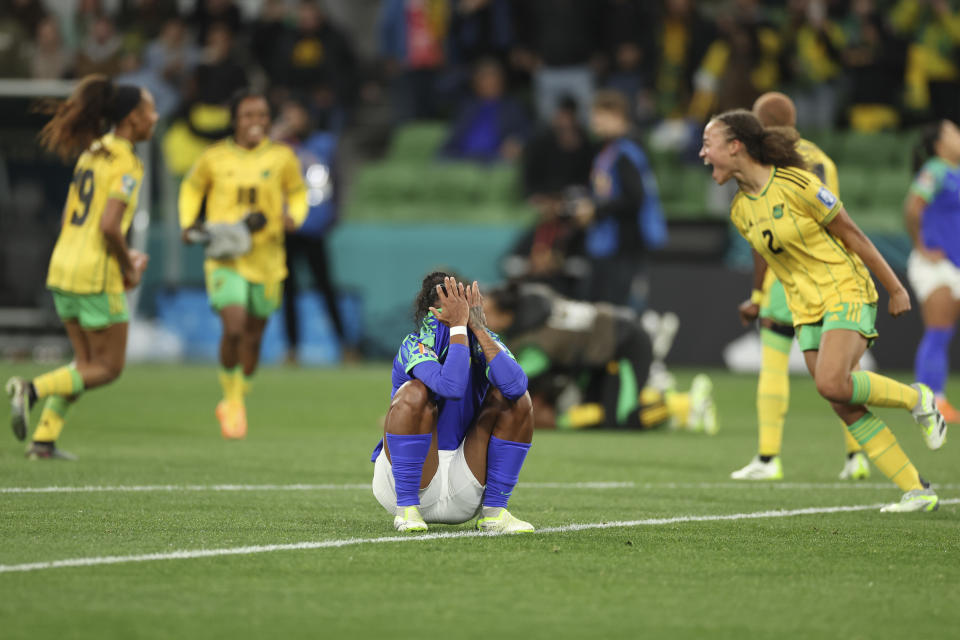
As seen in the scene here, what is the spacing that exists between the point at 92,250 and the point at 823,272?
430cm

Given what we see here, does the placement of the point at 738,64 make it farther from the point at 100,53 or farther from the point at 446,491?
the point at 446,491

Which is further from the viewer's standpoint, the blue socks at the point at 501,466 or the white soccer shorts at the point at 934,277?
the white soccer shorts at the point at 934,277

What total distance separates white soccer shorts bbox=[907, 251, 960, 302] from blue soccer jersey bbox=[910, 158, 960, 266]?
87 mm

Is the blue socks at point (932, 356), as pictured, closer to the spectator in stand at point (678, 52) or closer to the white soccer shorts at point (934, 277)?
the white soccer shorts at point (934, 277)

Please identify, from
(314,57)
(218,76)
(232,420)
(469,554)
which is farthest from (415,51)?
(469,554)

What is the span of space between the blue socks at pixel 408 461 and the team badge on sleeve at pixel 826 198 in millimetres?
2127

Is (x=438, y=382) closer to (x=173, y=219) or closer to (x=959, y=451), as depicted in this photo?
(x=959, y=451)

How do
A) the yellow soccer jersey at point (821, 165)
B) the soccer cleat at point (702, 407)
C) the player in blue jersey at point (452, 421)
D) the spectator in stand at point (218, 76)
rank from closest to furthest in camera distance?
the player in blue jersey at point (452, 421) → the yellow soccer jersey at point (821, 165) → the soccer cleat at point (702, 407) → the spectator in stand at point (218, 76)

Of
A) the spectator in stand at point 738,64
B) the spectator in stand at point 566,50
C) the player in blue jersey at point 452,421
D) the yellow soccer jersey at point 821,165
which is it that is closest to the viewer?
the player in blue jersey at point 452,421

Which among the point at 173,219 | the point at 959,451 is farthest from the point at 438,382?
the point at 173,219

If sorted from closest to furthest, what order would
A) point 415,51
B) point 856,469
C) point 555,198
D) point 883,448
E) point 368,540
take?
1. point 368,540
2. point 883,448
3. point 856,469
4. point 555,198
5. point 415,51

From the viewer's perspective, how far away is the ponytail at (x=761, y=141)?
6.89 metres

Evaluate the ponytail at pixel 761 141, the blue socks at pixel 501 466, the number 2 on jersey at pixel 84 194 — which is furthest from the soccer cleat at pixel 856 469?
the number 2 on jersey at pixel 84 194

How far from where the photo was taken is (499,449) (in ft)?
19.1
